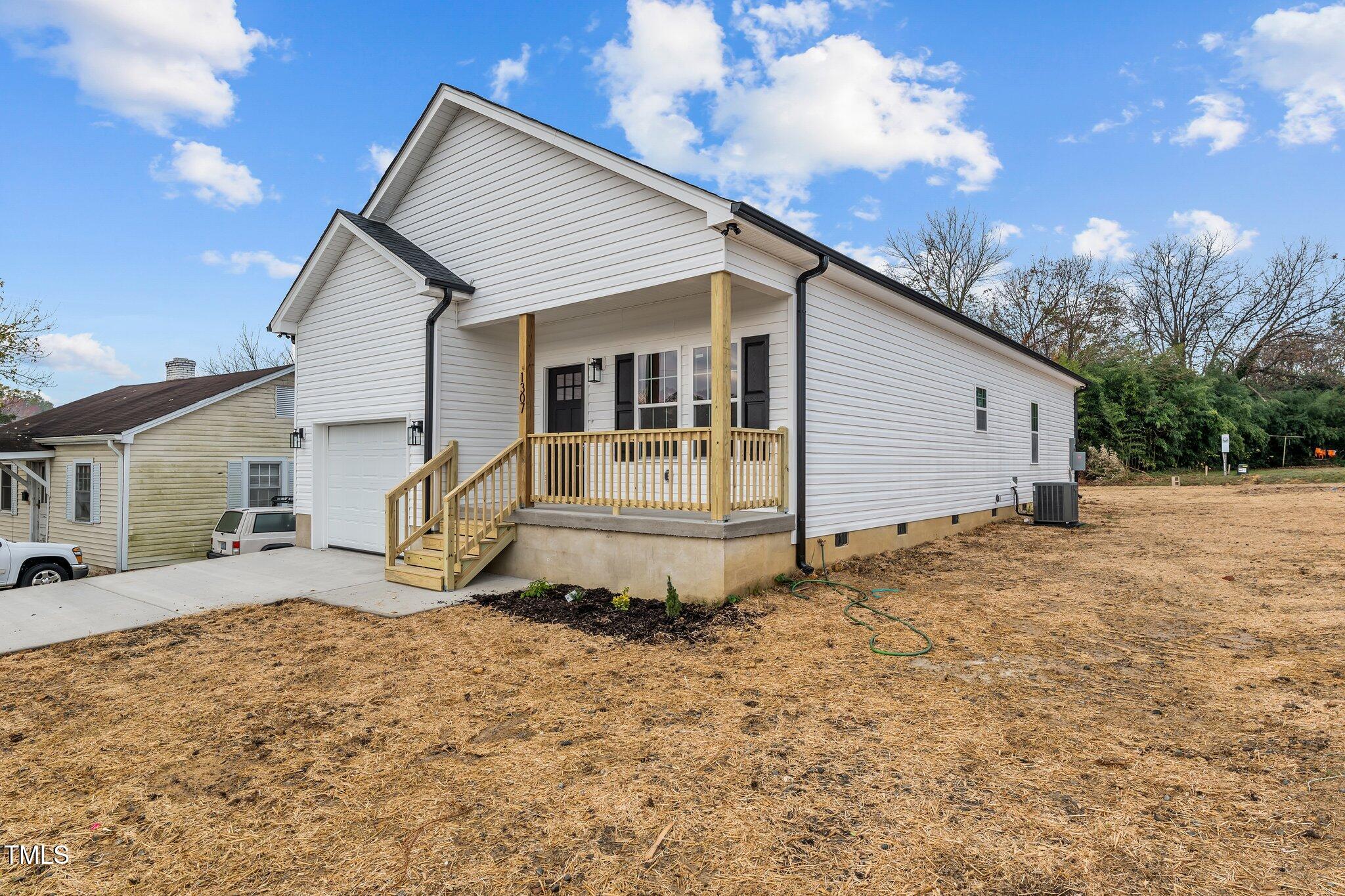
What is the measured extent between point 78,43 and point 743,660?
57.6 ft

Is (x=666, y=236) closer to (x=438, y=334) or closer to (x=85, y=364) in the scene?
(x=438, y=334)

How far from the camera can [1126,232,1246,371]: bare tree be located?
119 feet

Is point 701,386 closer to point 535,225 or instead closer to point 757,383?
point 757,383

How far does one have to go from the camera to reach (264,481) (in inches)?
663

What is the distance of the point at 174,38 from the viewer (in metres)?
11.5

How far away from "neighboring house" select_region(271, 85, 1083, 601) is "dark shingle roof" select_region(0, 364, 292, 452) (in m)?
6.26

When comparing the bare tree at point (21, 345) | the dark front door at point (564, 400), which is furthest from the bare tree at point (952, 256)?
the bare tree at point (21, 345)

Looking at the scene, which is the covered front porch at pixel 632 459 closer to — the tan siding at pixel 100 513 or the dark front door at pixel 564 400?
the dark front door at pixel 564 400

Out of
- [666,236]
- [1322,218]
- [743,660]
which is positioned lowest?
[743,660]

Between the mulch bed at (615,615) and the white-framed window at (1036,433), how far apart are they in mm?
13156

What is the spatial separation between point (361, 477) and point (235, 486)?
7.76 m

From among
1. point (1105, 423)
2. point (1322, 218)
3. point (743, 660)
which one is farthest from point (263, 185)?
point (1322, 218)

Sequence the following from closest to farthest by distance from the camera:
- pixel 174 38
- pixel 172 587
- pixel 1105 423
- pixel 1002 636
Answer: pixel 1002 636, pixel 172 587, pixel 174 38, pixel 1105 423

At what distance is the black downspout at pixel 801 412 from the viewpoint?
7.98 m
